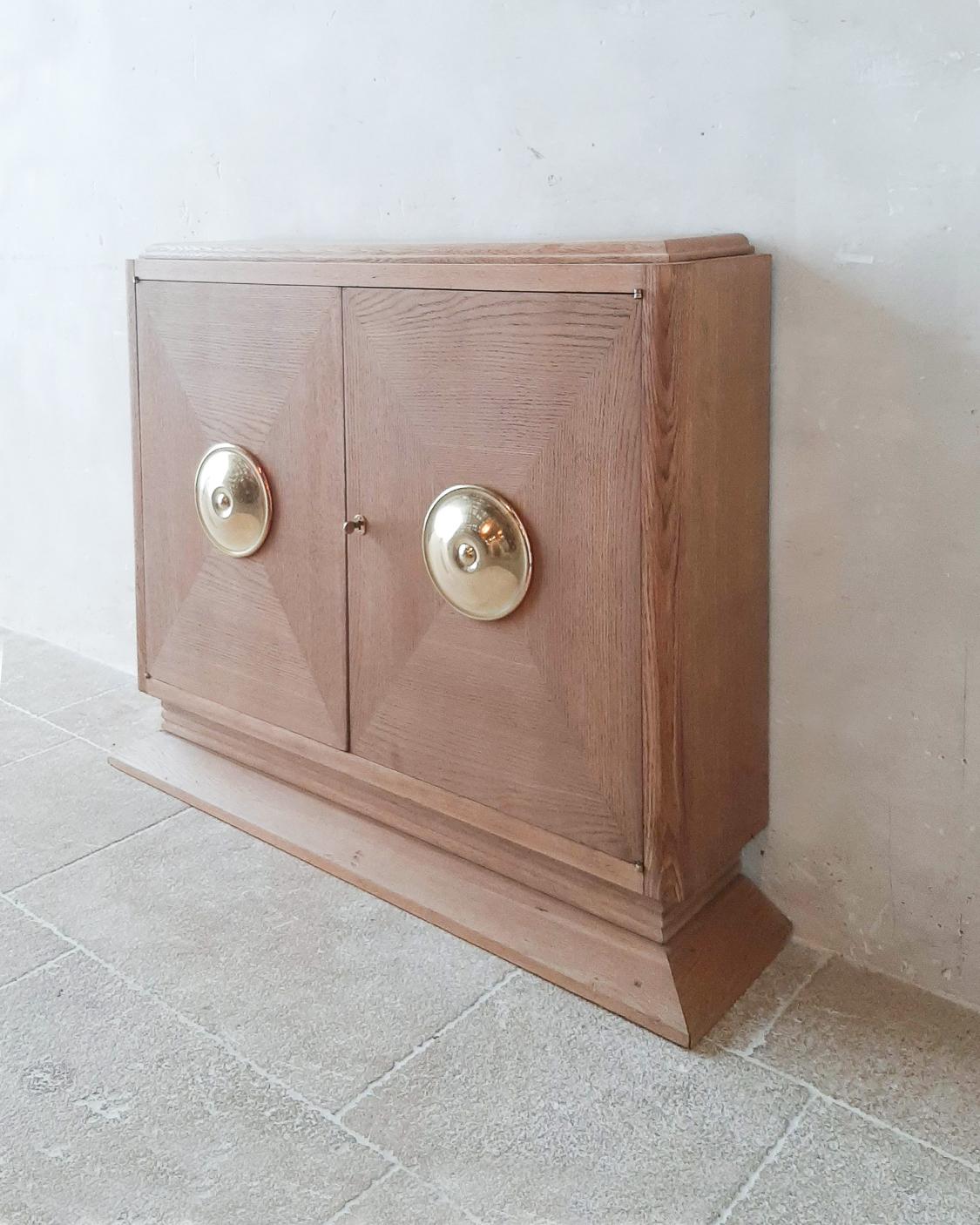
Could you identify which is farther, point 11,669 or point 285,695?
point 11,669

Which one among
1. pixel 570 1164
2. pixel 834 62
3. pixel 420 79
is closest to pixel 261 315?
pixel 420 79

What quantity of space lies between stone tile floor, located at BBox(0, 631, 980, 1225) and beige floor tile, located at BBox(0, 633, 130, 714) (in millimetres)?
782

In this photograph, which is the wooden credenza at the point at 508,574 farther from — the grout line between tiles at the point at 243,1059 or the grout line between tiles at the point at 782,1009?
the grout line between tiles at the point at 243,1059

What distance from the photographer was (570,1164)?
1328 millimetres

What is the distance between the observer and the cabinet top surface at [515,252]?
4.79 ft

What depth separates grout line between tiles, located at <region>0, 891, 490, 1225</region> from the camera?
131cm

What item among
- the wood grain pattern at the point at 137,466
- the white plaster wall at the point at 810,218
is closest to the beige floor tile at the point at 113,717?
the wood grain pattern at the point at 137,466

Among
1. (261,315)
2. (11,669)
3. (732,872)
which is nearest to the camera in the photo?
(732,872)

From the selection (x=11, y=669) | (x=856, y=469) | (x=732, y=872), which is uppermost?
(x=856, y=469)

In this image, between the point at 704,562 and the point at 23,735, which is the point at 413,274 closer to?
the point at 704,562

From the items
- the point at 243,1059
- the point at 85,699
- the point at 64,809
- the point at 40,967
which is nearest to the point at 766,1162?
the point at 243,1059

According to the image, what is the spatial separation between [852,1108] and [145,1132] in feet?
2.50

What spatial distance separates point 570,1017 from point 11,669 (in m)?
1.75

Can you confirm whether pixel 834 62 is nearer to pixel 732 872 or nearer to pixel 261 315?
pixel 261 315
